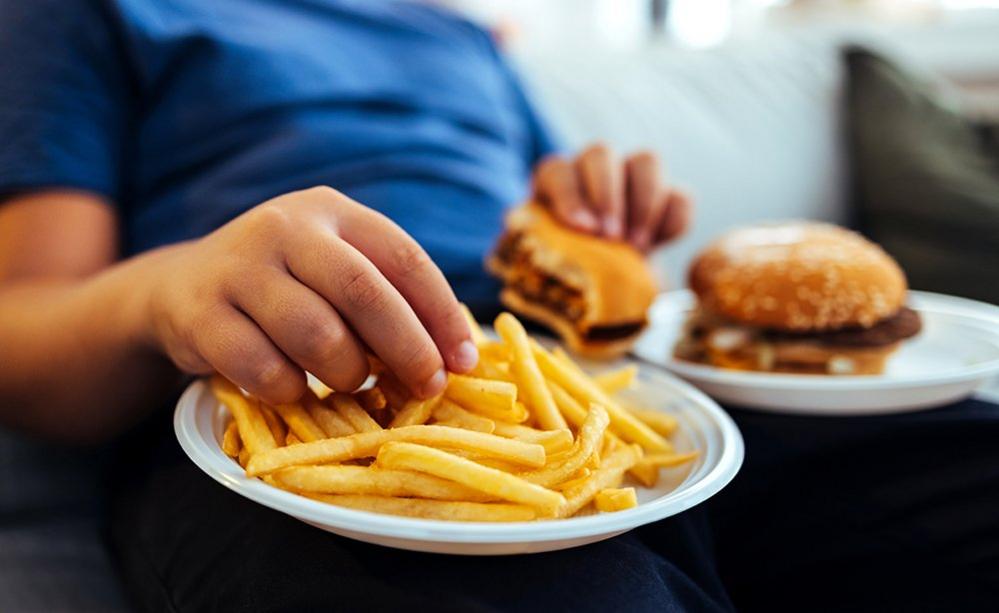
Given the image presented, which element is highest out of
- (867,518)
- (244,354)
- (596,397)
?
(244,354)

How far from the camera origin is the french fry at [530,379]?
2.60 ft

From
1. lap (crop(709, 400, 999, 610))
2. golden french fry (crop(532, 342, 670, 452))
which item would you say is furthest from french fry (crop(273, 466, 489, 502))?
lap (crop(709, 400, 999, 610))

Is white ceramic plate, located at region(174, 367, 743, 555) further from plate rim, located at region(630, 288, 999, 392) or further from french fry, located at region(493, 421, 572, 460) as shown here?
plate rim, located at region(630, 288, 999, 392)

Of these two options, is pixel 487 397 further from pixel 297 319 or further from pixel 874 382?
pixel 874 382

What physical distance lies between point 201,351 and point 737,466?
1.66 feet

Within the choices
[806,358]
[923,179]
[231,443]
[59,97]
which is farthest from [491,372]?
[923,179]

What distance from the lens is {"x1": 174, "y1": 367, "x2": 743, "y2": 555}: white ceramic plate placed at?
61cm

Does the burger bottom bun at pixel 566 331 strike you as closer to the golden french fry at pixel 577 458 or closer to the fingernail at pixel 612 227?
the fingernail at pixel 612 227

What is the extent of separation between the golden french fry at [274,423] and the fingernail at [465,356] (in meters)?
0.17

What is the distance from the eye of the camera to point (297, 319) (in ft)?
2.25

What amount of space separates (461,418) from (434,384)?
4cm

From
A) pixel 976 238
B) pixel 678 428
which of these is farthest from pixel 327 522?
pixel 976 238

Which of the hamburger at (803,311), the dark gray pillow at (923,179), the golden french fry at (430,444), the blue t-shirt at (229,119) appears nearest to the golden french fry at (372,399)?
the golden french fry at (430,444)

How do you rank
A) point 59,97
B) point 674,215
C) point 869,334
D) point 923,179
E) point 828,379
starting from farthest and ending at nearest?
1. point 923,179
2. point 674,215
3. point 869,334
4. point 59,97
5. point 828,379
